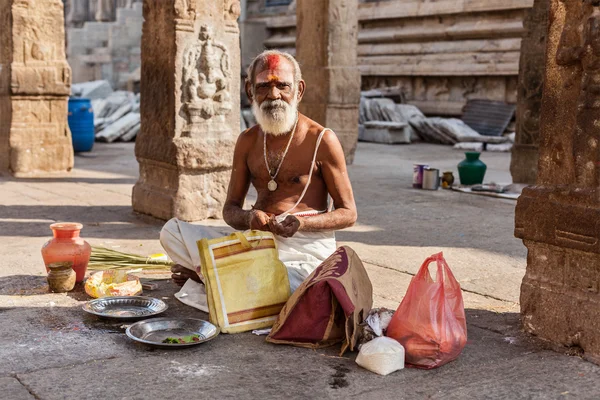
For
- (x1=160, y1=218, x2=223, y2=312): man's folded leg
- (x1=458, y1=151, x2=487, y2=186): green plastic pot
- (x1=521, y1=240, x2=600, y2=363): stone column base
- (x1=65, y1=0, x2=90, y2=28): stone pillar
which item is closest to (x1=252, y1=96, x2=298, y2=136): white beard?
(x1=160, y1=218, x2=223, y2=312): man's folded leg

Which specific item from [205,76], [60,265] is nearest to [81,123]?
[205,76]

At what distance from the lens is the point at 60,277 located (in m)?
4.52

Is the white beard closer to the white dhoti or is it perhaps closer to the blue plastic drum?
the white dhoti

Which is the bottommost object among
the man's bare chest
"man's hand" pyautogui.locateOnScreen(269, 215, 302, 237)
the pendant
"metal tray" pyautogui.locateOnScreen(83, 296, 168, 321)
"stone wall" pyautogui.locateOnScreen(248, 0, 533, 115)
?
"metal tray" pyautogui.locateOnScreen(83, 296, 168, 321)

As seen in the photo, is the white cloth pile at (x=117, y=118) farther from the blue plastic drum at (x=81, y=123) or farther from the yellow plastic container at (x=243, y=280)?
the yellow plastic container at (x=243, y=280)

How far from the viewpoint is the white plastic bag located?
336cm

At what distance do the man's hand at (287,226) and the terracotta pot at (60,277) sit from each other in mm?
1285

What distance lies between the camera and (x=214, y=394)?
10.2 ft

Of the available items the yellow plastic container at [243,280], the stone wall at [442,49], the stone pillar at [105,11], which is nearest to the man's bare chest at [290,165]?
the yellow plastic container at [243,280]

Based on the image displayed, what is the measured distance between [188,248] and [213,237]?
0.14 metres

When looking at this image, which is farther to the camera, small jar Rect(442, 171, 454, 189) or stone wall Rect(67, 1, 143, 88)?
stone wall Rect(67, 1, 143, 88)

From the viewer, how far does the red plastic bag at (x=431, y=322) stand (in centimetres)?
346

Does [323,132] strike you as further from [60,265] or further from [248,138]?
[60,265]

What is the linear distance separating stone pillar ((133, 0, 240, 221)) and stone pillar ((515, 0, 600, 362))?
351 cm
